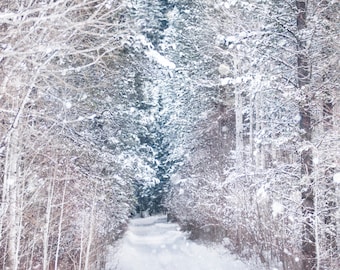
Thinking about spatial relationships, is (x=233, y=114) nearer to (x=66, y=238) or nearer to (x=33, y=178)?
(x=66, y=238)

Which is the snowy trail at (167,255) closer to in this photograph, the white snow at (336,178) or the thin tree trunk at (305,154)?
the thin tree trunk at (305,154)

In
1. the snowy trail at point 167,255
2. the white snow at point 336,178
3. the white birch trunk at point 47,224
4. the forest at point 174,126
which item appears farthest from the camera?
the snowy trail at point 167,255

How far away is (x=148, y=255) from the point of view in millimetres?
17219

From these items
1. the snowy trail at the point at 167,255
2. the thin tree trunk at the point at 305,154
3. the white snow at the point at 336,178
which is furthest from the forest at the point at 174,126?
the snowy trail at the point at 167,255

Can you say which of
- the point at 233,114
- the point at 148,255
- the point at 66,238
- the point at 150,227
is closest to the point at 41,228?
the point at 66,238

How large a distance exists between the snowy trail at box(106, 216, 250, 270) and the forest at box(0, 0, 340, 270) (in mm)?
613

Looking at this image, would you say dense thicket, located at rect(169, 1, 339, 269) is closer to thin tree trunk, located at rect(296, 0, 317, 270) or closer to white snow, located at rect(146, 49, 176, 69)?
thin tree trunk, located at rect(296, 0, 317, 270)

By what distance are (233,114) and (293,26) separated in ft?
43.8

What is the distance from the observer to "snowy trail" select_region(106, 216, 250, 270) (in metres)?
13.7

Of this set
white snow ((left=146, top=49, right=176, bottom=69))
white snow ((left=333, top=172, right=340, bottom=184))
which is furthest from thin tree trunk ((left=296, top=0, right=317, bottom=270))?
white snow ((left=146, top=49, right=176, bottom=69))

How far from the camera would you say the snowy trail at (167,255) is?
45.1 ft

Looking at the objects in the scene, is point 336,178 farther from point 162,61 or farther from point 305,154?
point 162,61

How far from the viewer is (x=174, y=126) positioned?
1048 inches

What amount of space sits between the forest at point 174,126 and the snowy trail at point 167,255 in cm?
61
